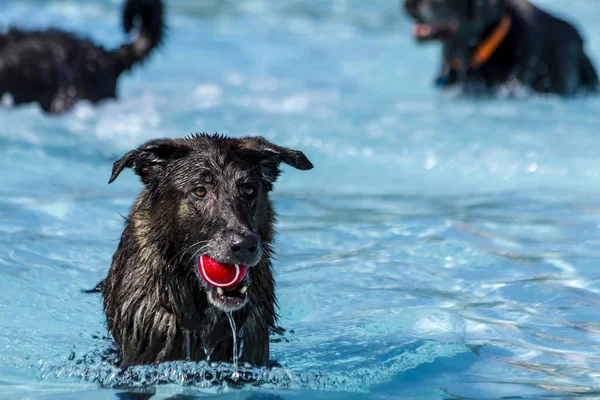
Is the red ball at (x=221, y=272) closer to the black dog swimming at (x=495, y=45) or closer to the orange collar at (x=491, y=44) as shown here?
the black dog swimming at (x=495, y=45)

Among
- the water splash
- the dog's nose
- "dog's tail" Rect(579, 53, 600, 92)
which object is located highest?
"dog's tail" Rect(579, 53, 600, 92)

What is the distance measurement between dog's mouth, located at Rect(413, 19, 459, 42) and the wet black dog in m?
7.49

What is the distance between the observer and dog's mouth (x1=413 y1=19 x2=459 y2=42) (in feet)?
39.4

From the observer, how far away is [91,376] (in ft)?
15.3

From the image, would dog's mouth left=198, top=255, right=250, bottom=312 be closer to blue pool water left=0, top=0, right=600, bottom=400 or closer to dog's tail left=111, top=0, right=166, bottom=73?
blue pool water left=0, top=0, right=600, bottom=400

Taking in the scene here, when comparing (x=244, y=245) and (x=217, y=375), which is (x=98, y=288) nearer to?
(x=217, y=375)

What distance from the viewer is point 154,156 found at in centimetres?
480

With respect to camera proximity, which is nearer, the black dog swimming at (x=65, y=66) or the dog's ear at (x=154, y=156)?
the dog's ear at (x=154, y=156)

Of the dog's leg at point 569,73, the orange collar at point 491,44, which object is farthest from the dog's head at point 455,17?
the dog's leg at point 569,73

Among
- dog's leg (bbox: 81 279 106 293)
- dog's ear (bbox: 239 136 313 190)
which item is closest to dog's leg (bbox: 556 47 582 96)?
dog's leg (bbox: 81 279 106 293)

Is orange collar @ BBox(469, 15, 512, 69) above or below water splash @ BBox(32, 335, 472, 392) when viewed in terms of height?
above

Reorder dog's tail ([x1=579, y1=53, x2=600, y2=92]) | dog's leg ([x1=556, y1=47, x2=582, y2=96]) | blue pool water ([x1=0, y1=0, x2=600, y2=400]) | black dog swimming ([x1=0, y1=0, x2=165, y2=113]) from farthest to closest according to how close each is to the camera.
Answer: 1. dog's tail ([x1=579, y1=53, x2=600, y2=92])
2. dog's leg ([x1=556, y1=47, x2=582, y2=96])
3. black dog swimming ([x1=0, y1=0, x2=165, y2=113])
4. blue pool water ([x1=0, y1=0, x2=600, y2=400])

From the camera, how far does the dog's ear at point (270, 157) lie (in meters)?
4.71

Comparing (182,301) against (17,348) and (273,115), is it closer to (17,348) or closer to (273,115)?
(17,348)
